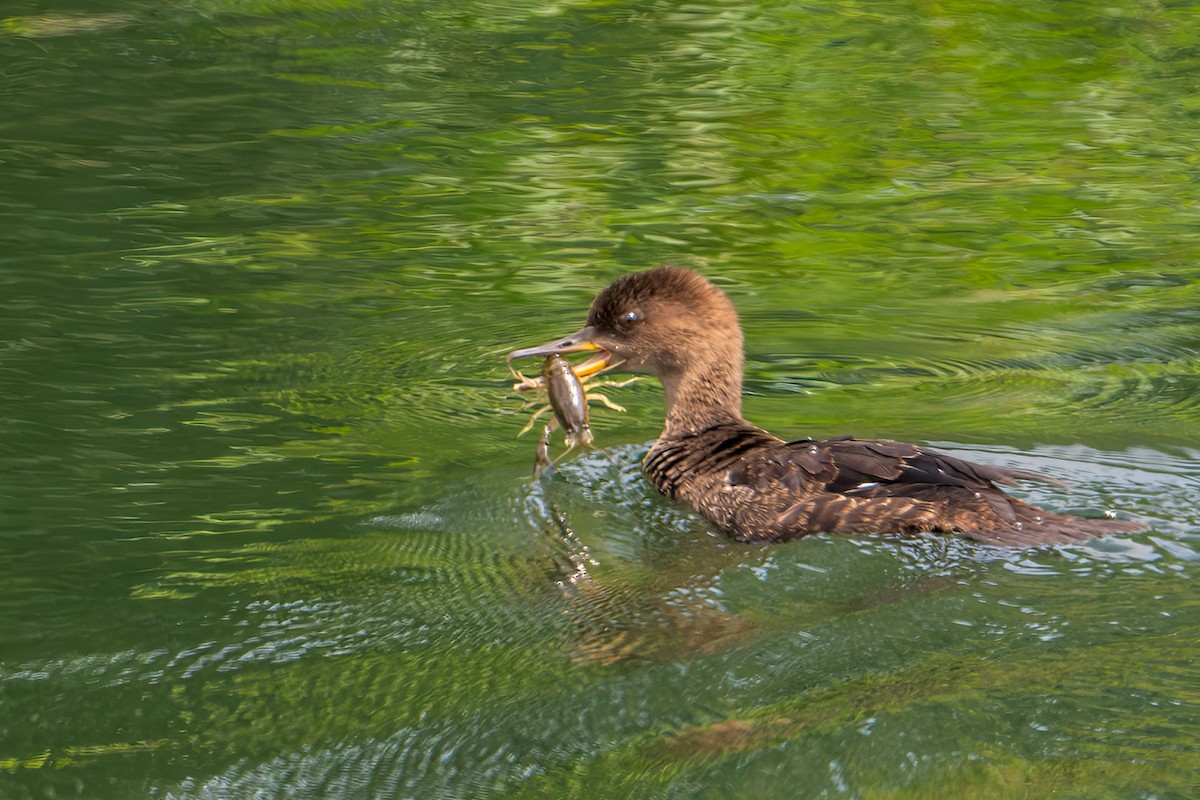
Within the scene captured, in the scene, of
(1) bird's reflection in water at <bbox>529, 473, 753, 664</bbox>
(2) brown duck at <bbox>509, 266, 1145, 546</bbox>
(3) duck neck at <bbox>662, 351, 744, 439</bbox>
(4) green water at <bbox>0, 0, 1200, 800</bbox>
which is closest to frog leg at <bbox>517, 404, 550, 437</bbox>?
(4) green water at <bbox>0, 0, 1200, 800</bbox>

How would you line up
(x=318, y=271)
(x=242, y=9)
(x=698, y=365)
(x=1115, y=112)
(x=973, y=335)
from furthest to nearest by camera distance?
(x=242, y=9), (x=1115, y=112), (x=318, y=271), (x=973, y=335), (x=698, y=365)

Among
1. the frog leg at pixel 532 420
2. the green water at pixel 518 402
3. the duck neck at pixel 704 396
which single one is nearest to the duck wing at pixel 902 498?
the green water at pixel 518 402

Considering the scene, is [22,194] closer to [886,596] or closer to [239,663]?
[239,663]

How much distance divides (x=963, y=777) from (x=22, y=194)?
27.1 feet

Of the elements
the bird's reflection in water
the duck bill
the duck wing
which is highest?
the duck bill

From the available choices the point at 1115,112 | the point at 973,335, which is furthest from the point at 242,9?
the point at 973,335

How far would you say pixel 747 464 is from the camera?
6.45 metres

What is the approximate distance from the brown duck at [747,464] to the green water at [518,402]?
0.13 m

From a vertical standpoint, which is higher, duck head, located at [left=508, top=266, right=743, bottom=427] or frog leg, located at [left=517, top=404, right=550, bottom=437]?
duck head, located at [left=508, top=266, right=743, bottom=427]

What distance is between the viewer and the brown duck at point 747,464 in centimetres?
591

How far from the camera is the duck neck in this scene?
7.27 metres

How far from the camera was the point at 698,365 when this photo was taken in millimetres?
7270

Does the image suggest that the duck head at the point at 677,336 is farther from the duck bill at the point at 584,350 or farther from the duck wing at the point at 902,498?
the duck wing at the point at 902,498

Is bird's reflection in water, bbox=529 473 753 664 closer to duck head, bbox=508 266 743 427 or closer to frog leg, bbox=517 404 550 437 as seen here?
frog leg, bbox=517 404 550 437
